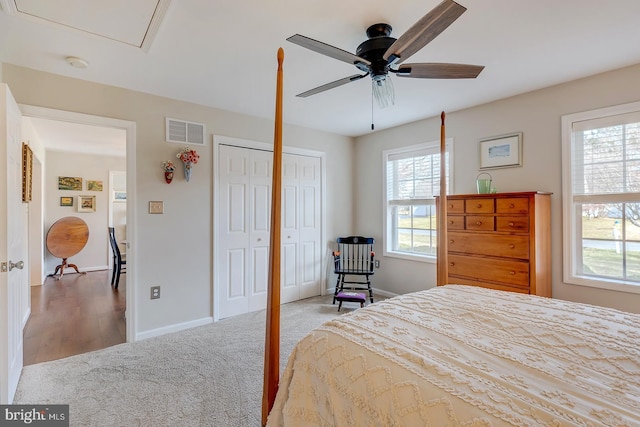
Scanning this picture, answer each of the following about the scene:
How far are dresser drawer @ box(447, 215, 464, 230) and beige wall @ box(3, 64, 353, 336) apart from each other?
8.28ft

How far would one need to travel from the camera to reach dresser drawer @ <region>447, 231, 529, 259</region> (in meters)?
2.72

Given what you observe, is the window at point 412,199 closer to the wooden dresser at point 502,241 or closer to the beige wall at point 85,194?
the wooden dresser at point 502,241

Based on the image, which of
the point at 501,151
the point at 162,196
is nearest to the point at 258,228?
the point at 162,196

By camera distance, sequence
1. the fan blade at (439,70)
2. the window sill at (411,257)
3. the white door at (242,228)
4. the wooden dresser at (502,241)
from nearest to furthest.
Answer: the fan blade at (439,70)
the wooden dresser at (502,241)
the white door at (242,228)
the window sill at (411,257)

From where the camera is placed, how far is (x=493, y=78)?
273cm

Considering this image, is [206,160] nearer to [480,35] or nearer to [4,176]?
[4,176]

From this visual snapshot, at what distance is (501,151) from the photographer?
327 centimetres

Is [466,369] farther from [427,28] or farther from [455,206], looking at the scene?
[455,206]

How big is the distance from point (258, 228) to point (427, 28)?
2.96 meters

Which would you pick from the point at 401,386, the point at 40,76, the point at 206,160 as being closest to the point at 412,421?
the point at 401,386

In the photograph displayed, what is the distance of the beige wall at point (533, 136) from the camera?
261 cm

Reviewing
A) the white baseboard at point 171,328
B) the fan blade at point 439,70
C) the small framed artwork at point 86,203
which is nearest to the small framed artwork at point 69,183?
the small framed artwork at point 86,203

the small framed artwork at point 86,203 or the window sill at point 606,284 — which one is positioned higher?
the small framed artwork at point 86,203

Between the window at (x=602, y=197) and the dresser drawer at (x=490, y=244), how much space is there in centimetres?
51
